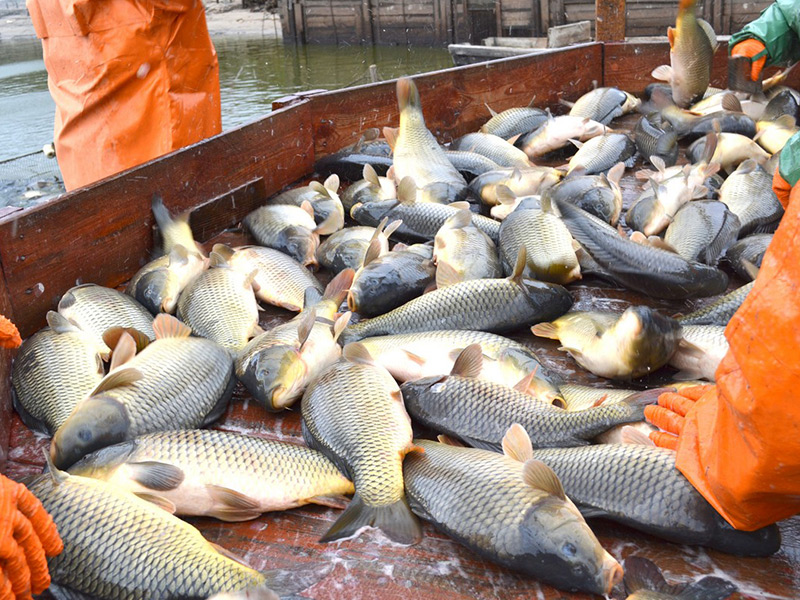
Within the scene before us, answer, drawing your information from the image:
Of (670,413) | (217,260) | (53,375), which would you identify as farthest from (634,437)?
(217,260)

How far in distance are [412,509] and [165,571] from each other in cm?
65

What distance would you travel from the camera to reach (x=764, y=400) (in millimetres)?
1353

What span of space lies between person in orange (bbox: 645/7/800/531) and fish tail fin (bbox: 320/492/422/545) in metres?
0.71

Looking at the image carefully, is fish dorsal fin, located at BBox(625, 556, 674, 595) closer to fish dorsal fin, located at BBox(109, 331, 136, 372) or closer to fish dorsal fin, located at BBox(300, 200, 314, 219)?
fish dorsal fin, located at BBox(109, 331, 136, 372)

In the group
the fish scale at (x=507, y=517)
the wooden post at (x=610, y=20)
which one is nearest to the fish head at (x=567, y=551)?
the fish scale at (x=507, y=517)

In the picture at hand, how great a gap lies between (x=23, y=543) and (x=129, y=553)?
0.26 meters

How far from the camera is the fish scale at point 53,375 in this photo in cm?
256

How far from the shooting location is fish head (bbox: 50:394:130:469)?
2.17 metres

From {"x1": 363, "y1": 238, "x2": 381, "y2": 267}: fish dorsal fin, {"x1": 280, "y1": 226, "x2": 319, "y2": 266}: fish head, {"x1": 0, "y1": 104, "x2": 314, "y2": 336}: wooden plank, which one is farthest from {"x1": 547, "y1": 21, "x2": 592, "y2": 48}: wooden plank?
{"x1": 363, "y1": 238, "x2": 381, "y2": 267}: fish dorsal fin

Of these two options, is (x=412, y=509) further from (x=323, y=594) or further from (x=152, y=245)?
(x=152, y=245)

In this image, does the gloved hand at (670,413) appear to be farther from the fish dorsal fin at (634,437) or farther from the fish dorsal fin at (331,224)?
the fish dorsal fin at (331,224)

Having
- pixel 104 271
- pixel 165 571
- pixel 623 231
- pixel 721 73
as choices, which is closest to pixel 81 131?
pixel 104 271

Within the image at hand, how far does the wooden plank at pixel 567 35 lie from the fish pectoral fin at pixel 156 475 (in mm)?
10260

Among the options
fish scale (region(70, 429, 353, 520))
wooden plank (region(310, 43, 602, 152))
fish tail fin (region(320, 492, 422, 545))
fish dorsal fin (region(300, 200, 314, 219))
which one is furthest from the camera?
Result: wooden plank (region(310, 43, 602, 152))
